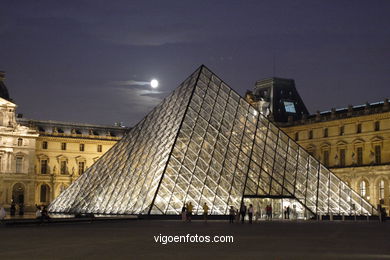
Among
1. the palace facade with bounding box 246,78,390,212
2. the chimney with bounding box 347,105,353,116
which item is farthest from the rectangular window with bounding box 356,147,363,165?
the chimney with bounding box 347,105,353,116

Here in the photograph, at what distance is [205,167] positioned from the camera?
31188mm

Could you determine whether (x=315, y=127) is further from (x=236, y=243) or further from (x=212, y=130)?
(x=236, y=243)

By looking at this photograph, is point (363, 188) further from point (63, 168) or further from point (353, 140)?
point (63, 168)

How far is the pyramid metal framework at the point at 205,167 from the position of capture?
1188 inches

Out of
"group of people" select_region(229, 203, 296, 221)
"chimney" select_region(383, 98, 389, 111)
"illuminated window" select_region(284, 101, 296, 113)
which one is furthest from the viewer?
"illuminated window" select_region(284, 101, 296, 113)

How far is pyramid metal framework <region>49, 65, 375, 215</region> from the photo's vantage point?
3017 cm

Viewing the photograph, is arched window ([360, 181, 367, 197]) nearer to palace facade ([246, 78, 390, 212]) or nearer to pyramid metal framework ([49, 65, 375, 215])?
palace facade ([246, 78, 390, 212])

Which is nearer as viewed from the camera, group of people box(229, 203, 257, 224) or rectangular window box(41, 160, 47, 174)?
group of people box(229, 203, 257, 224)

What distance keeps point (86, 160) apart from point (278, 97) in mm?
24853

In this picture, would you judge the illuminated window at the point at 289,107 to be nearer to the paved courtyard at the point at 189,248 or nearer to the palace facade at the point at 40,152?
the palace facade at the point at 40,152

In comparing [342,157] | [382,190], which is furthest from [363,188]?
[342,157]

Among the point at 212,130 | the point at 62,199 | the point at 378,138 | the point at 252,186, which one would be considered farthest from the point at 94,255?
the point at 378,138

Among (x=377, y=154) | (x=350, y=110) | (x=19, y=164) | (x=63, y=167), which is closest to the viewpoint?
(x=377, y=154)

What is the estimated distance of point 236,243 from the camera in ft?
48.4
